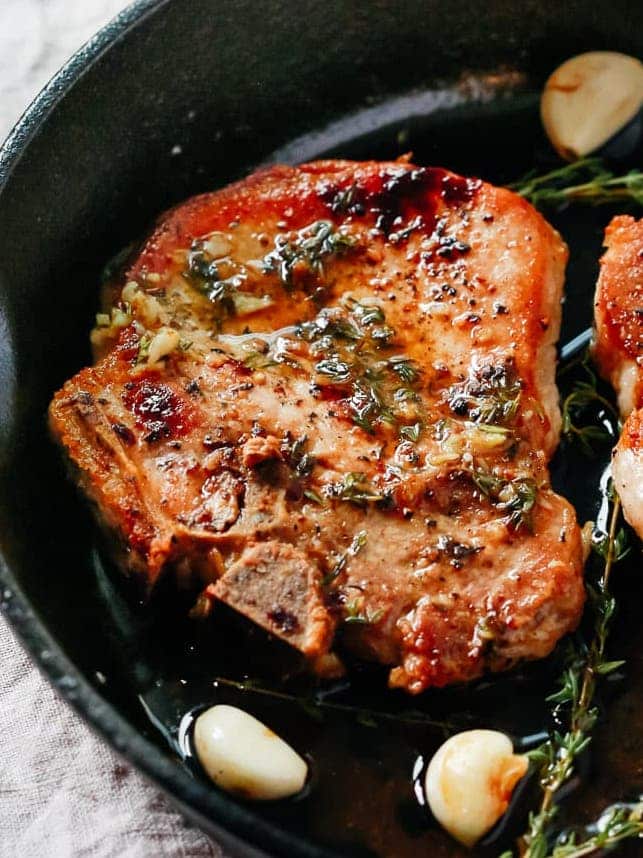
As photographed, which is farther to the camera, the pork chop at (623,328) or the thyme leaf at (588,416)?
the thyme leaf at (588,416)

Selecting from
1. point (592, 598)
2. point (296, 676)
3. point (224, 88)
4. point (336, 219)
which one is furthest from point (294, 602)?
point (224, 88)

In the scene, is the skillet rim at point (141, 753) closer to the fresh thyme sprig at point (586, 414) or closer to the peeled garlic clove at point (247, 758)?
the peeled garlic clove at point (247, 758)

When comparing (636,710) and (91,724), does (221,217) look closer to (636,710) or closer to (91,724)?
(91,724)

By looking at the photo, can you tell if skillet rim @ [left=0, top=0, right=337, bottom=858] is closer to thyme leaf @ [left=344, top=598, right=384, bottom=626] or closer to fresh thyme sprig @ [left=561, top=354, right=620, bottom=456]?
thyme leaf @ [left=344, top=598, right=384, bottom=626]

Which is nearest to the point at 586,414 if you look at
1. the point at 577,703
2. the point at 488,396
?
the point at 488,396

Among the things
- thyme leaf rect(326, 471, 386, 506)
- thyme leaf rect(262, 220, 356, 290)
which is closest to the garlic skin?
thyme leaf rect(326, 471, 386, 506)

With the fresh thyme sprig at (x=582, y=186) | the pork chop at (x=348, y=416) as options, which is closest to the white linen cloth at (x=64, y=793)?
the pork chop at (x=348, y=416)

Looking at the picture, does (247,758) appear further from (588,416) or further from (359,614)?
(588,416)
